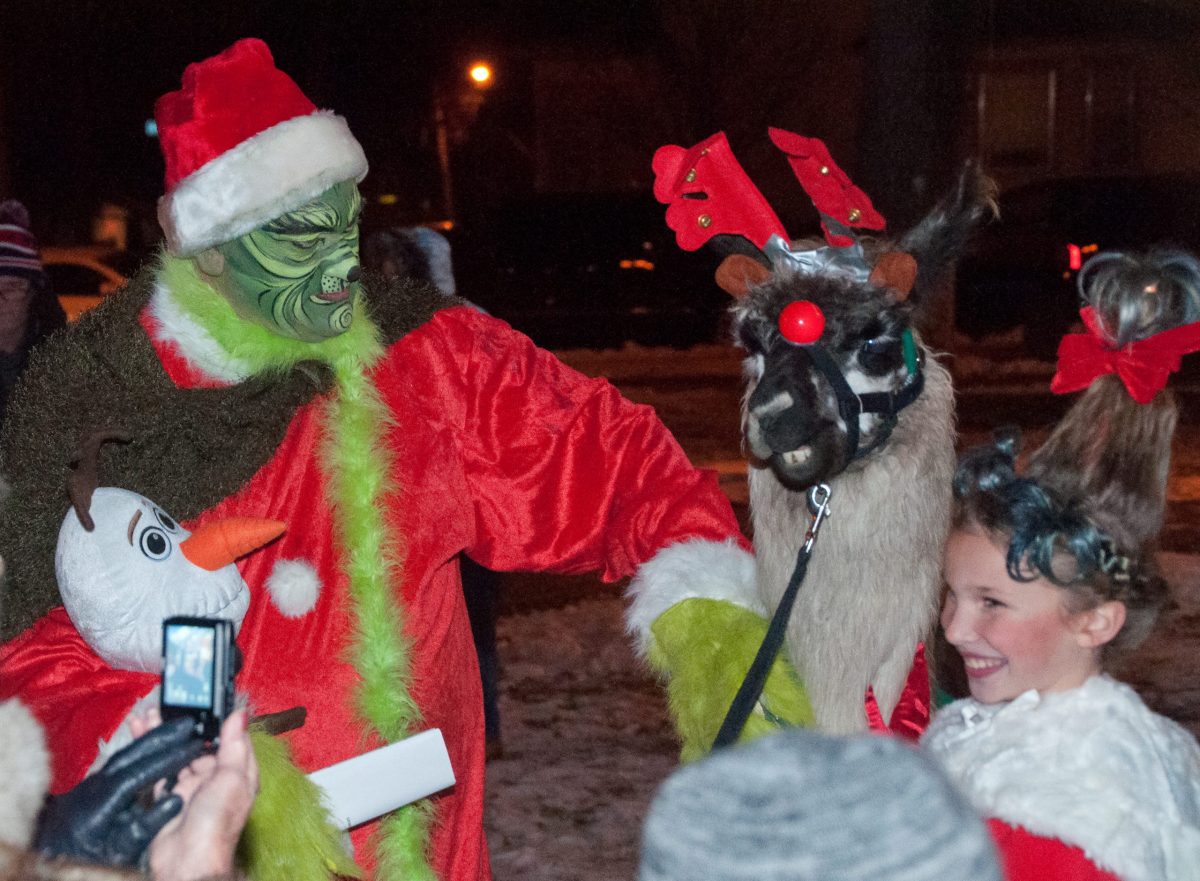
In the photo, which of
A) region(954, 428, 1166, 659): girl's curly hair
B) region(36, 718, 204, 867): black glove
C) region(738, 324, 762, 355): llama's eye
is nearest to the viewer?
region(36, 718, 204, 867): black glove

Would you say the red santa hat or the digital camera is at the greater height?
the red santa hat

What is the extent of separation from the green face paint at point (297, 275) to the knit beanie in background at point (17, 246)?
99.6 inches

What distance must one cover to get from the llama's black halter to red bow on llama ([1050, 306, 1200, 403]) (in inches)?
11.4

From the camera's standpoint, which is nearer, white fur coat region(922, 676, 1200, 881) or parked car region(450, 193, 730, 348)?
white fur coat region(922, 676, 1200, 881)

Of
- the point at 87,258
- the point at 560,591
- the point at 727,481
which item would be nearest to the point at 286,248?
the point at 560,591

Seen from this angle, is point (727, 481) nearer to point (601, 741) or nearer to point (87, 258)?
point (601, 741)

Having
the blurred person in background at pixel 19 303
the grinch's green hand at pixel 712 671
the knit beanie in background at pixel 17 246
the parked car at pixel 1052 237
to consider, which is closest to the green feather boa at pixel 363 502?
the grinch's green hand at pixel 712 671

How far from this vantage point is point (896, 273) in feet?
8.36

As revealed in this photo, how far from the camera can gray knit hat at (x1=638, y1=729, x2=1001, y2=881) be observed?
3.42ft

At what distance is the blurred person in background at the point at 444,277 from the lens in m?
4.80

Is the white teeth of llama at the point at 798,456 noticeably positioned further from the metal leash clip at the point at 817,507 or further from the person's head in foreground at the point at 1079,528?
the person's head in foreground at the point at 1079,528

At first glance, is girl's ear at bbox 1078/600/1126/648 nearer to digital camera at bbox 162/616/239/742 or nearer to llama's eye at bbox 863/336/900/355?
llama's eye at bbox 863/336/900/355

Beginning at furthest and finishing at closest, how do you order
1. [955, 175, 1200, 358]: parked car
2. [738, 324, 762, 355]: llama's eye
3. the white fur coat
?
[955, 175, 1200, 358]: parked car < [738, 324, 762, 355]: llama's eye < the white fur coat

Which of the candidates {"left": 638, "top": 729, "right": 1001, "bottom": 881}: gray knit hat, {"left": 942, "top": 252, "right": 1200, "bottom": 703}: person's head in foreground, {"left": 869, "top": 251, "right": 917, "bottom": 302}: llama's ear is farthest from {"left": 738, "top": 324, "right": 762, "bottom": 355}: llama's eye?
{"left": 638, "top": 729, "right": 1001, "bottom": 881}: gray knit hat
